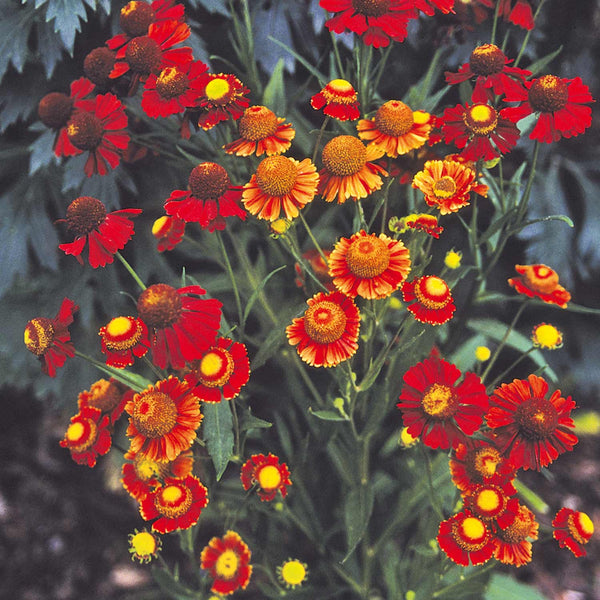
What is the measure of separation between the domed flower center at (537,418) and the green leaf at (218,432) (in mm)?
323

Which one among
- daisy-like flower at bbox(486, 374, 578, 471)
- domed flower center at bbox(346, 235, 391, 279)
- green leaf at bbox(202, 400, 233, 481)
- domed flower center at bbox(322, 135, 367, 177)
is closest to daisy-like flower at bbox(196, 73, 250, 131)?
domed flower center at bbox(322, 135, 367, 177)

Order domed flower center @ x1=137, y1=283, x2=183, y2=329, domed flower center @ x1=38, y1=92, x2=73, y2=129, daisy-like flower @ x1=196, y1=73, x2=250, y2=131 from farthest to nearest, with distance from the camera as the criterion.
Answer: domed flower center @ x1=38, y1=92, x2=73, y2=129, daisy-like flower @ x1=196, y1=73, x2=250, y2=131, domed flower center @ x1=137, y1=283, x2=183, y2=329

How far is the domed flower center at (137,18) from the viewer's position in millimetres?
721

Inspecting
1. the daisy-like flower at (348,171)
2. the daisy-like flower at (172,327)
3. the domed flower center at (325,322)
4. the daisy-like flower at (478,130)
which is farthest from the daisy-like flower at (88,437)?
the daisy-like flower at (478,130)

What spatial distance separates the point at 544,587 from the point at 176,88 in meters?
1.38

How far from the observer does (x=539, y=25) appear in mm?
1176

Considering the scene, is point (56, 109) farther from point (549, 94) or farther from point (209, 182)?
point (549, 94)

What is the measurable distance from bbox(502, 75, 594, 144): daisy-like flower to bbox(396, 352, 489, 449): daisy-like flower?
29 cm

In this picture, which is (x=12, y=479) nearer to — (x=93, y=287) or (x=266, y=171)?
(x=93, y=287)

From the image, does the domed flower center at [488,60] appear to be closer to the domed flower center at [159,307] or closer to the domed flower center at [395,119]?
the domed flower center at [395,119]

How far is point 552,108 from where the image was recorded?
0.64 m

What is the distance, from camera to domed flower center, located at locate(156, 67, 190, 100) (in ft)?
2.18

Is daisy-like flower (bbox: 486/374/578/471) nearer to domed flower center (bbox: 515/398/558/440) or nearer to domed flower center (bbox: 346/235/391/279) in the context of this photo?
domed flower center (bbox: 515/398/558/440)

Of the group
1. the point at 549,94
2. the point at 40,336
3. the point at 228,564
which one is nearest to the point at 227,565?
the point at 228,564
